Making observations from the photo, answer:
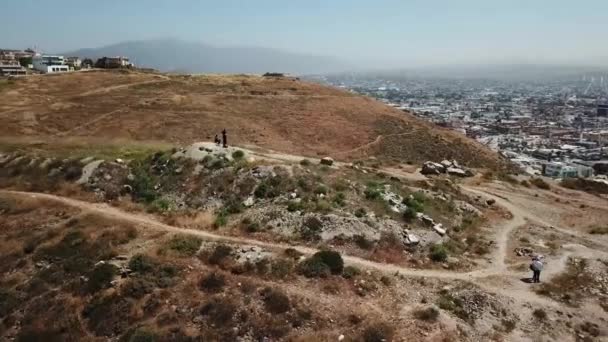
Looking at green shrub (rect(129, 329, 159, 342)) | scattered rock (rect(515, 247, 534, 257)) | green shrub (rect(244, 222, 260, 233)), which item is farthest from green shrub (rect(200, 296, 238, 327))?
scattered rock (rect(515, 247, 534, 257))

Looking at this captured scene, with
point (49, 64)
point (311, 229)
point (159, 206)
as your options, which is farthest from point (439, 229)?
point (49, 64)

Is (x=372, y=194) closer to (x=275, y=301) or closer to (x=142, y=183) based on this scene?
(x=275, y=301)

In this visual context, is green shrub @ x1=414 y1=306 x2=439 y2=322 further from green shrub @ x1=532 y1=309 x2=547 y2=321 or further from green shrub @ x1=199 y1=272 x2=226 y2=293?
green shrub @ x1=199 y1=272 x2=226 y2=293

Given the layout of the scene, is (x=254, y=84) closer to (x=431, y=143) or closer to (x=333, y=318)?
(x=431, y=143)

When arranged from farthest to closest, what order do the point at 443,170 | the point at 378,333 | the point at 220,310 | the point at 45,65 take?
the point at 45,65 < the point at 443,170 < the point at 220,310 < the point at 378,333

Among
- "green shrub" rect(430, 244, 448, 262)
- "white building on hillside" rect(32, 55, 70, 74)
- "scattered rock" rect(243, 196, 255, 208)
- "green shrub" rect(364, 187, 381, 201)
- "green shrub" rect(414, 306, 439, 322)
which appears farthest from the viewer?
"white building on hillside" rect(32, 55, 70, 74)
